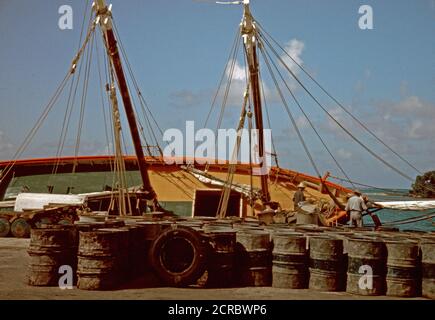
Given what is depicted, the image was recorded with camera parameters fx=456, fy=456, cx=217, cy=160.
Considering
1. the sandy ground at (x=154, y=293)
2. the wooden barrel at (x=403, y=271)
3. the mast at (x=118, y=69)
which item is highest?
the mast at (x=118, y=69)

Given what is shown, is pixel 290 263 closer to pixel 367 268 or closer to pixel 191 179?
pixel 367 268

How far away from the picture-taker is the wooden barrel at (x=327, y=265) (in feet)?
28.0

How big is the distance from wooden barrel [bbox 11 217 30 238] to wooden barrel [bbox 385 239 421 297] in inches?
607

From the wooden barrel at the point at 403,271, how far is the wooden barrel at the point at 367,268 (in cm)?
14

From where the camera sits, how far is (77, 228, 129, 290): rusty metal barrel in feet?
26.9

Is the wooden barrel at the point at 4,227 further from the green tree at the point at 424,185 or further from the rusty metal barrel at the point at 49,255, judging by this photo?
the green tree at the point at 424,185

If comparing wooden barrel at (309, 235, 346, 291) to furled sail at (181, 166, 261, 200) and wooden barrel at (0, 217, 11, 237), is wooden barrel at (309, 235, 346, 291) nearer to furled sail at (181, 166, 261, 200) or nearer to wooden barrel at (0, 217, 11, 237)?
furled sail at (181, 166, 261, 200)

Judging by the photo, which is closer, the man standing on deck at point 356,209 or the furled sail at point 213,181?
the man standing on deck at point 356,209

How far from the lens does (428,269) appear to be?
8117 millimetres

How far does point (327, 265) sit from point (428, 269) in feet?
5.74

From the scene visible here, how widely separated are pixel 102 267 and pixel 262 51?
530 inches

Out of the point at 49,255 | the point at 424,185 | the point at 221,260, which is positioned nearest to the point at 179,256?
the point at 221,260

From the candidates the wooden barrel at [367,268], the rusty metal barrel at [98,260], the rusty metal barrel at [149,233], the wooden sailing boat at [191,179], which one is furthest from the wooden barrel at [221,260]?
the wooden sailing boat at [191,179]
